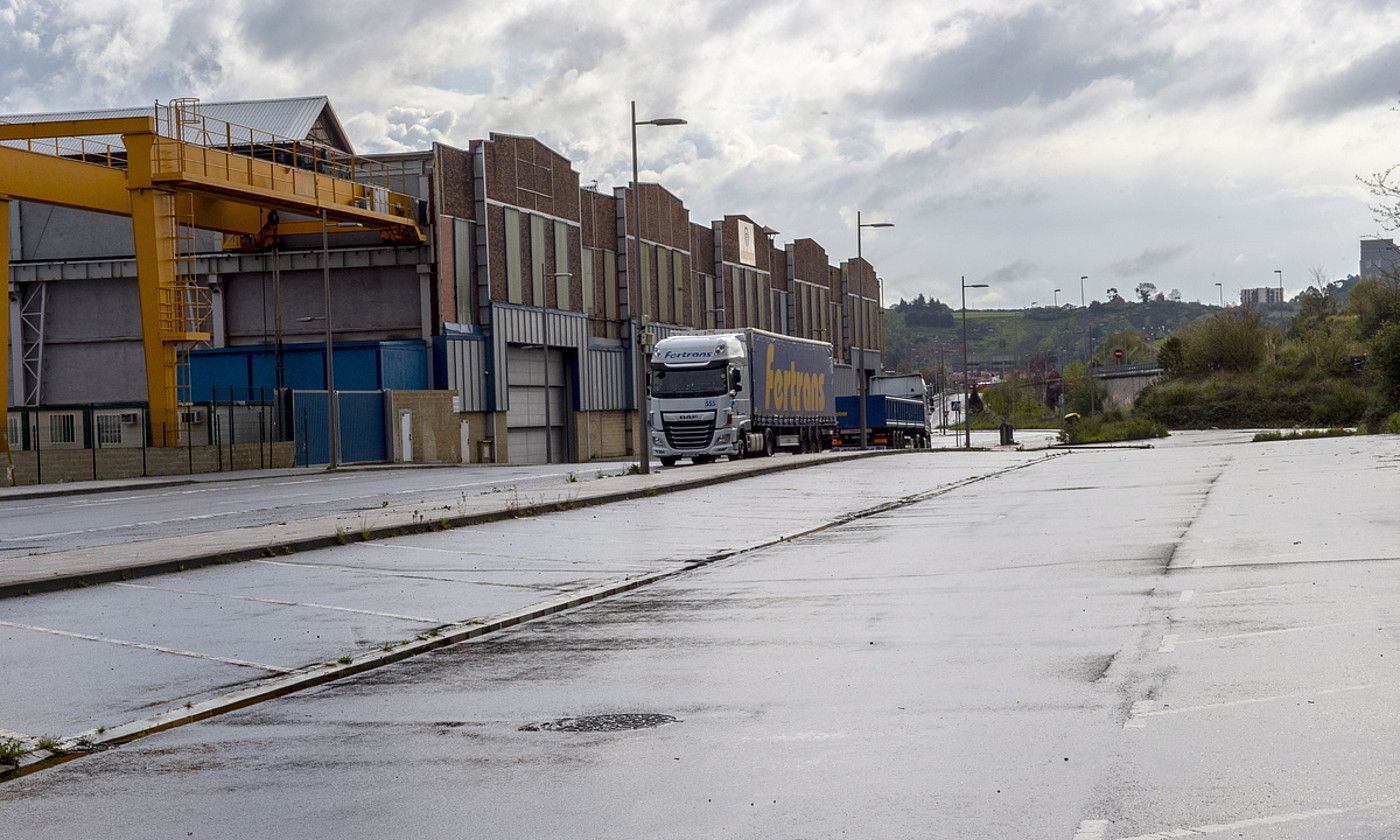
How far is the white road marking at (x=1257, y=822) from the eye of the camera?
5.80m

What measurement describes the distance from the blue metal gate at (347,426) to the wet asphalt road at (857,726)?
144ft

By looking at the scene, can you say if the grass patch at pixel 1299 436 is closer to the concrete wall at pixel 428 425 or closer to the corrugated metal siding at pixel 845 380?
the concrete wall at pixel 428 425

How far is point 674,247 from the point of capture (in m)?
87.2

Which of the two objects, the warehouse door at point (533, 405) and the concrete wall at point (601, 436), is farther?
the concrete wall at point (601, 436)

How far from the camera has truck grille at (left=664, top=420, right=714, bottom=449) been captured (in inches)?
1902

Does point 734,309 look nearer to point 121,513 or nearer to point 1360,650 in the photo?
point 121,513

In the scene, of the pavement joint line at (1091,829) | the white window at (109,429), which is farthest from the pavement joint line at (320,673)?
the white window at (109,429)

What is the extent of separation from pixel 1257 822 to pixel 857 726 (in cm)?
251

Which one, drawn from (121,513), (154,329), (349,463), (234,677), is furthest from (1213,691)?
(349,463)

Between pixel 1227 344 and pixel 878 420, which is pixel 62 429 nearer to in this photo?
pixel 878 420

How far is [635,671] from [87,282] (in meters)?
63.6

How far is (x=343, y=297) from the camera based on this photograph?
66188 millimetres

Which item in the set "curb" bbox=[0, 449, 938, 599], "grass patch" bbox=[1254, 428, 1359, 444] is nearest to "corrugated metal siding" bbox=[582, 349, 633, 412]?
"grass patch" bbox=[1254, 428, 1359, 444]

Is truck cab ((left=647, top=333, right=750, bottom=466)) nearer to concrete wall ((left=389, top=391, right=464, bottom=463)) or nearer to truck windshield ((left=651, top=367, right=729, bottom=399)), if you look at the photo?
truck windshield ((left=651, top=367, right=729, bottom=399))
